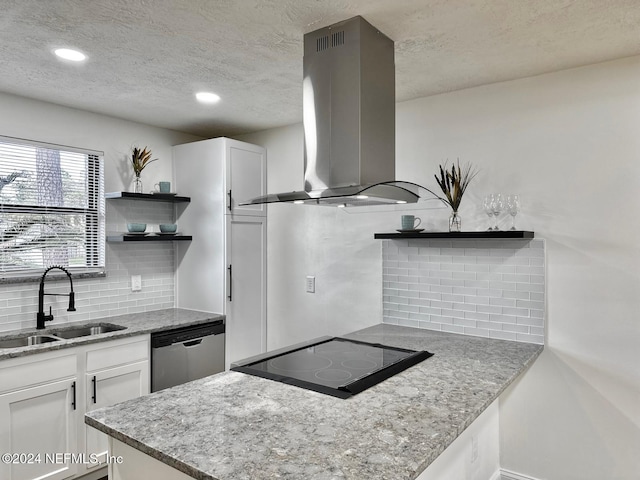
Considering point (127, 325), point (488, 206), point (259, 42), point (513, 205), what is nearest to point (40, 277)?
point (127, 325)

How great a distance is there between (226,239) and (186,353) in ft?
2.99

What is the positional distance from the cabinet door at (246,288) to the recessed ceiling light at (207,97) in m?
0.93

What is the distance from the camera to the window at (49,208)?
2.82 m

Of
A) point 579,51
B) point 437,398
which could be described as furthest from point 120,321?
point 579,51

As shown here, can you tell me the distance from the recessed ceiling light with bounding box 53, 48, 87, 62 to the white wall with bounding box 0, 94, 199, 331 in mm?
899

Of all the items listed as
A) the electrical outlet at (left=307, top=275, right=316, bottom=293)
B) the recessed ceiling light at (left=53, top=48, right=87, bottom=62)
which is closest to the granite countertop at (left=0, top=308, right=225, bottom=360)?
the electrical outlet at (left=307, top=275, right=316, bottom=293)

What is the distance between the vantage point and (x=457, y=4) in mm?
1731

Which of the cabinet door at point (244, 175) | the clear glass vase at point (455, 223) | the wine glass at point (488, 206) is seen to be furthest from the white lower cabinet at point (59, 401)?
the wine glass at point (488, 206)

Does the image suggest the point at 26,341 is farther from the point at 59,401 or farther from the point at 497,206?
the point at 497,206

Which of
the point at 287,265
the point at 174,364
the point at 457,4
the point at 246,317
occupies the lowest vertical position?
the point at 174,364

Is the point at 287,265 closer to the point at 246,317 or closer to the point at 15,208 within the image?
the point at 246,317

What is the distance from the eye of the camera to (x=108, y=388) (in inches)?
108

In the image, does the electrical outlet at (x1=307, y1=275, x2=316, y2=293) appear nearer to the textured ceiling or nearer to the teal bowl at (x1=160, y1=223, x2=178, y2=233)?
the teal bowl at (x1=160, y1=223, x2=178, y2=233)

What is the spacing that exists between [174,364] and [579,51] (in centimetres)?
311
